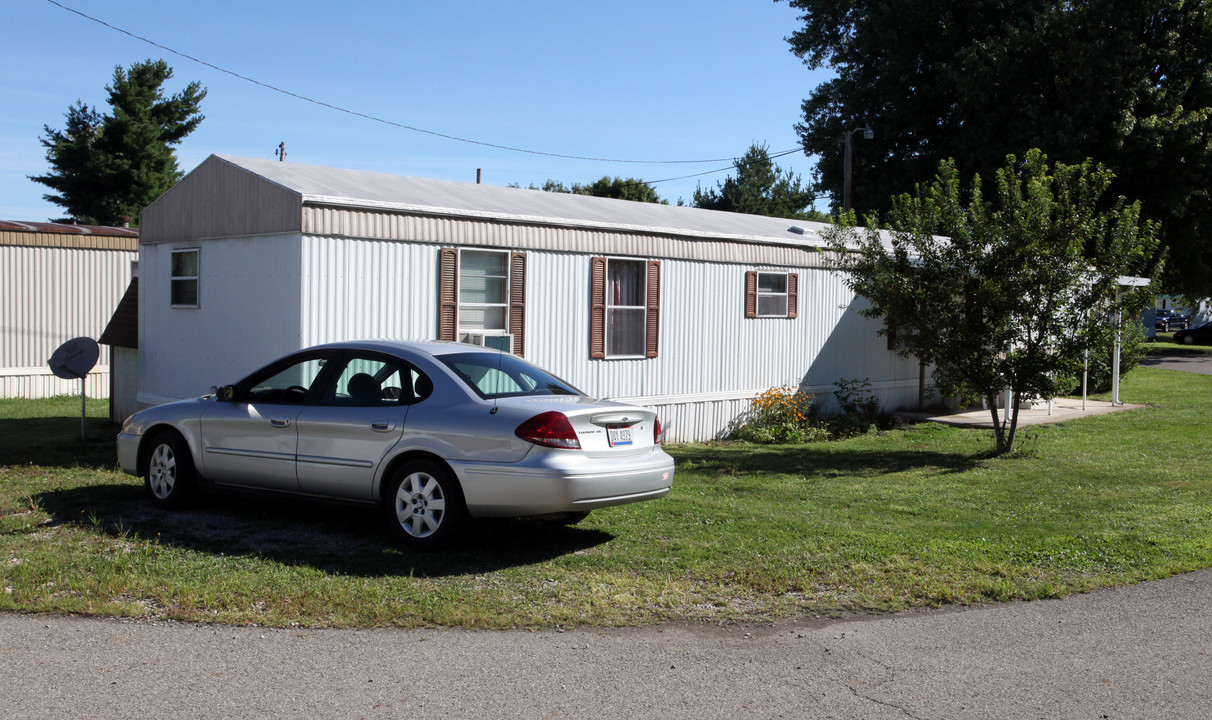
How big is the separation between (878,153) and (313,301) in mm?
22664

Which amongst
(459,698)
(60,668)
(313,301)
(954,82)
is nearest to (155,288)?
(313,301)

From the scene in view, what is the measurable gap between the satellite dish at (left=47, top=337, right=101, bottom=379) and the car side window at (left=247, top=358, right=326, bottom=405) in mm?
4823

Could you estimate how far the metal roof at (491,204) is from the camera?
10.6 meters

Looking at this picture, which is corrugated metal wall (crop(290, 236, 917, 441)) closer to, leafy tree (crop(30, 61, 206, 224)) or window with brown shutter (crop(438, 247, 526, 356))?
window with brown shutter (crop(438, 247, 526, 356))

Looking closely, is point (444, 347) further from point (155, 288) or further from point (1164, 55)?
point (1164, 55)

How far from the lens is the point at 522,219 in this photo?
38.6 ft

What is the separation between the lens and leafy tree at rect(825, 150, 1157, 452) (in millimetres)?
11305

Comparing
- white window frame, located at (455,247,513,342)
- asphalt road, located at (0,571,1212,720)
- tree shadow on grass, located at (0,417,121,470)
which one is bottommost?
asphalt road, located at (0,571,1212,720)

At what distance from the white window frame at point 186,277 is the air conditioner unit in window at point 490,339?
307cm

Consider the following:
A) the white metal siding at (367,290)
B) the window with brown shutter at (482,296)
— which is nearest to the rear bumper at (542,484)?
the white metal siding at (367,290)

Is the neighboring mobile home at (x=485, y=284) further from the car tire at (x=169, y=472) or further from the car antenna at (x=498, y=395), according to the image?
the car antenna at (x=498, y=395)

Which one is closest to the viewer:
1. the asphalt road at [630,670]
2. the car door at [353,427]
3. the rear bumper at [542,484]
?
the asphalt road at [630,670]

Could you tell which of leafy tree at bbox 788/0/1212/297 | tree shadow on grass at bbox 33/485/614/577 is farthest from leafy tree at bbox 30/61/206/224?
tree shadow on grass at bbox 33/485/614/577

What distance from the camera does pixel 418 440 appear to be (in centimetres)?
680
